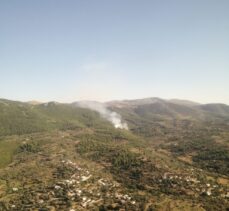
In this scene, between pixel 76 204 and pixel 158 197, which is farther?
pixel 158 197

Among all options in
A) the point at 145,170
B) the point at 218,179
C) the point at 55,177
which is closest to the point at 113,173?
the point at 145,170

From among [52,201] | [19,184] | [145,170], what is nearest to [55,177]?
[19,184]

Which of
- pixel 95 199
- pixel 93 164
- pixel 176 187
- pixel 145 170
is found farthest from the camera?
pixel 93 164

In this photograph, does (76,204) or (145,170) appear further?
(145,170)

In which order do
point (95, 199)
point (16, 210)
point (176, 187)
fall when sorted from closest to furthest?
1. point (16, 210)
2. point (95, 199)
3. point (176, 187)

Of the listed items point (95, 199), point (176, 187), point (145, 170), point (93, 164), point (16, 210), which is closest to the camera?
point (16, 210)

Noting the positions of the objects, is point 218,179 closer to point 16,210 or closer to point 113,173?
point 113,173

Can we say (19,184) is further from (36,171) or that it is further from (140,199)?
(140,199)

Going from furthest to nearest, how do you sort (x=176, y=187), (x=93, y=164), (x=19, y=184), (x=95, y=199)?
(x=93, y=164), (x=19, y=184), (x=176, y=187), (x=95, y=199)
